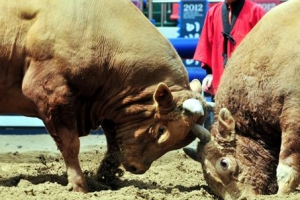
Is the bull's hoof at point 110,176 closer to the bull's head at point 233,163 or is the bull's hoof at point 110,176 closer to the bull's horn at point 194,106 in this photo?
the bull's head at point 233,163

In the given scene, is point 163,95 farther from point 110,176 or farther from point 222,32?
point 222,32

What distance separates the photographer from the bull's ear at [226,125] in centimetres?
729

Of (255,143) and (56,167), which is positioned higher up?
(255,143)

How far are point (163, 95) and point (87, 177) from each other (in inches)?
56.2

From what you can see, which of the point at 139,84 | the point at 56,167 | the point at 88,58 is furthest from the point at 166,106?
the point at 56,167

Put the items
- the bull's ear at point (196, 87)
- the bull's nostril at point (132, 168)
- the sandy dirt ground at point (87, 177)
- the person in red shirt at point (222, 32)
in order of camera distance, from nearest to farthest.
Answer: the sandy dirt ground at point (87, 177), the bull's nostril at point (132, 168), the bull's ear at point (196, 87), the person in red shirt at point (222, 32)

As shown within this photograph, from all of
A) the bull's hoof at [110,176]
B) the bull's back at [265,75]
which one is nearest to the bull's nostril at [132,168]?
the bull's hoof at [110,176]

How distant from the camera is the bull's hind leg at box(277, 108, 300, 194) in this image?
6926 millimetres

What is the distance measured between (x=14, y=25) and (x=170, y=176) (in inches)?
98.5

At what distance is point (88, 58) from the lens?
23.1 feet

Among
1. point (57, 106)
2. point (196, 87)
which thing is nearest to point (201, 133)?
point (196, 87)

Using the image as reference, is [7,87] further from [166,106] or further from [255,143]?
[255,143]

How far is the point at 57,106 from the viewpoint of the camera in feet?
23.1

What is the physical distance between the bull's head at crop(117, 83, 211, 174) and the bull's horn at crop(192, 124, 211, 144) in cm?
3
